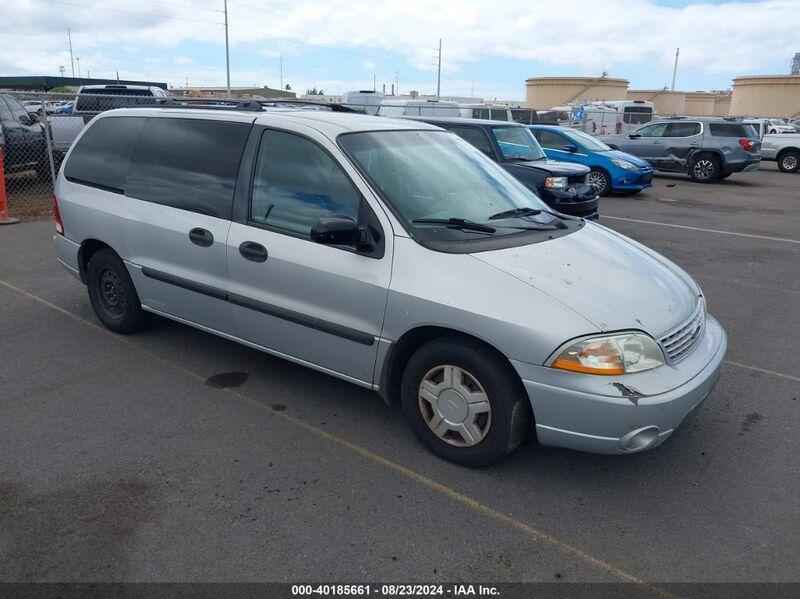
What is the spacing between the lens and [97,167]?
5.26 m

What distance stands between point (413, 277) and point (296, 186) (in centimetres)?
105

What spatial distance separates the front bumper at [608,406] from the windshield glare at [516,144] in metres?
8.19

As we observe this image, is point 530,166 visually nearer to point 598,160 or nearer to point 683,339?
point 598,160

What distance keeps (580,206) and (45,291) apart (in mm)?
7341

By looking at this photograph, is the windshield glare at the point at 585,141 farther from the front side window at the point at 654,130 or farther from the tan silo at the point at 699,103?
the tan silo at the point at 699,103

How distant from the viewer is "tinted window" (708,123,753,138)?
61.5ft

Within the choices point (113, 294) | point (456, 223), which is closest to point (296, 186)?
point (456, 223)

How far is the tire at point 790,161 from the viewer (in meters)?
23.5

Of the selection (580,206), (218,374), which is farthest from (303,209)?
(580,206)

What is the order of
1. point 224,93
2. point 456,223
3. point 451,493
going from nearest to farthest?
point 451,493
point 456,223
point 224,93

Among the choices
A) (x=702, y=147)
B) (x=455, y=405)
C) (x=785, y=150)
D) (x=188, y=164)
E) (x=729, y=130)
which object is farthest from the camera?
Result: (x=785, y=150)

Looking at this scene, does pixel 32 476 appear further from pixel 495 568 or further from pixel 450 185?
pixel 450 185

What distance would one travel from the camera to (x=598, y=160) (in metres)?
15.3

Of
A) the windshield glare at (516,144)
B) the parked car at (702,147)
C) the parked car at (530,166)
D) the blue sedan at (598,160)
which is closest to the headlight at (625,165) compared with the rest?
the blue sedan at (598,160)
